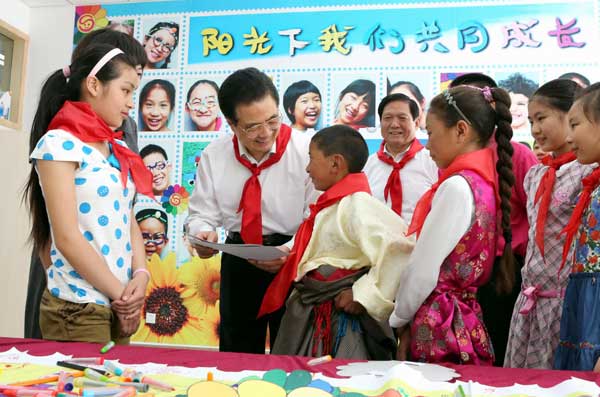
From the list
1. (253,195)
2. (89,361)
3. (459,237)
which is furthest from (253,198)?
(89,361)

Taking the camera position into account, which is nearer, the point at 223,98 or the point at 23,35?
the point at 223,98

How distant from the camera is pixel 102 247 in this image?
1.51 meters

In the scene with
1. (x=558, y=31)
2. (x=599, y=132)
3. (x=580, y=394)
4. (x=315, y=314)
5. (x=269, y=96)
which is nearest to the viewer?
(x=580, y=394)

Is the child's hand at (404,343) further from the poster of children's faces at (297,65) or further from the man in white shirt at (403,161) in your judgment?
the poster of children's faces at (297,65)

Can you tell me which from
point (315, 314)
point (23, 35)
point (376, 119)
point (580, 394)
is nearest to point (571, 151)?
point (315, 314)

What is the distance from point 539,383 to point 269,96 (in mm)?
1334

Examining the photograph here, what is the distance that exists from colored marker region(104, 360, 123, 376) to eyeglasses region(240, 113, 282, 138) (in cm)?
112

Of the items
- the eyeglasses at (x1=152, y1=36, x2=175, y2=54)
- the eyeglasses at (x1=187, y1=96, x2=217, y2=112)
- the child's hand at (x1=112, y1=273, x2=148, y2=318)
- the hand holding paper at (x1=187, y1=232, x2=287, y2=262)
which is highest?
the eyeglasses at (x1=152, y1=36, x2=175, y2=54)

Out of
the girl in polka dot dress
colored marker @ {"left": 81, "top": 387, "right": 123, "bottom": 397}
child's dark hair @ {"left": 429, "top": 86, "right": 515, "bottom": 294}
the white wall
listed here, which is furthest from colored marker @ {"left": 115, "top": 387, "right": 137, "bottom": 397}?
the white wall

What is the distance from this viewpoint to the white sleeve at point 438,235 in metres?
1.42

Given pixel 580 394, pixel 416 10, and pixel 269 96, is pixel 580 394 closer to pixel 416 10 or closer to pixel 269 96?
pixel 269 96

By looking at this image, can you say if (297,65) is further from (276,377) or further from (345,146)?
(276,377)

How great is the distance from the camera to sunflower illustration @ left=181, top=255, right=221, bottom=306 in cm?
407

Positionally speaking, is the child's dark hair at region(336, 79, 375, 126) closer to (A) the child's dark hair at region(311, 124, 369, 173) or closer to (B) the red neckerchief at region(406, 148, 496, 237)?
(A) the child's dark hair at region(311, 124, 369, 173)
